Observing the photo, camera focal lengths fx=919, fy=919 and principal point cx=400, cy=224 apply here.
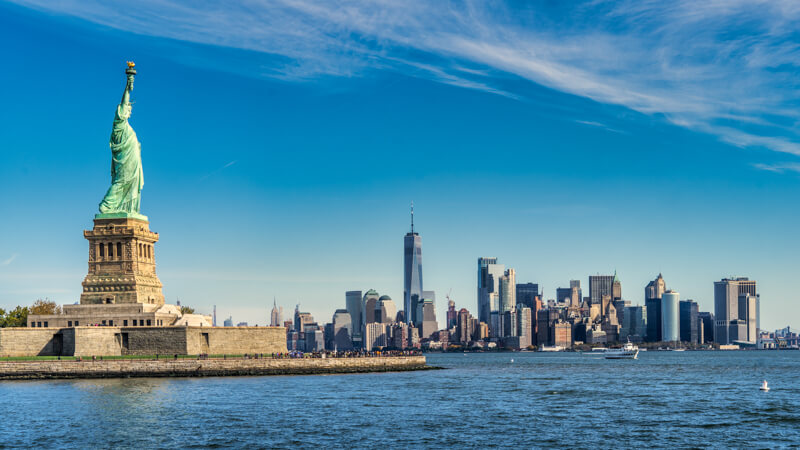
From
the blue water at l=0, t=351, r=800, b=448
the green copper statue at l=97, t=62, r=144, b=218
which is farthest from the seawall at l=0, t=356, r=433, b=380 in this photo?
the green copper statue at l=97, t=62, r=144, b=218

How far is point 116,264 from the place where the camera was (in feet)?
363

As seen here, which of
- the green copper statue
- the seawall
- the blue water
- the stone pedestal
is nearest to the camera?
the blue water

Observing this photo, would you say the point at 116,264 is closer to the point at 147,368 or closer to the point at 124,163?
Answer: the point at 124,163

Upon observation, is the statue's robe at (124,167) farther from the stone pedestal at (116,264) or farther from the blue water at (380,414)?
the blue water at (380,414)

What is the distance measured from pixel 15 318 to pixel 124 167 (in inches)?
1166

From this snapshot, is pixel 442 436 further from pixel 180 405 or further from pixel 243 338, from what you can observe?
pixel 243 338

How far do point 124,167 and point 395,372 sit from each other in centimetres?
4307

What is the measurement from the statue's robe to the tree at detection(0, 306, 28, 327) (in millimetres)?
23566

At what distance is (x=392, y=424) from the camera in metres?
61.5

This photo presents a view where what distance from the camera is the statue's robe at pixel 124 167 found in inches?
4503

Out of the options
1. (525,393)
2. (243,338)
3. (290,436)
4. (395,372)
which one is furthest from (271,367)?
(290,436)

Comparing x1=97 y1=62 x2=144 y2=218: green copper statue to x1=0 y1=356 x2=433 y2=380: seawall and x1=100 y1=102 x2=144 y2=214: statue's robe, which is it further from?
x1=0 y1=356 x2=433 y2=380: seawall

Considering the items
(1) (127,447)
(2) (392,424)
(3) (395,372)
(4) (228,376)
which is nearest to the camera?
(1) (127,447)

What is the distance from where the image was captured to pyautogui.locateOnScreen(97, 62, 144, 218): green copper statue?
114m
